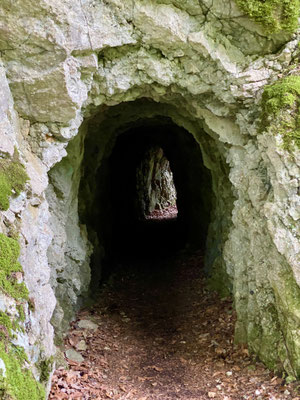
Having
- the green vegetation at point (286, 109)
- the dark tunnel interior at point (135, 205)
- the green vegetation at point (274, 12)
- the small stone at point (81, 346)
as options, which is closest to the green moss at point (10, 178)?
the small stone at point (81, 346)

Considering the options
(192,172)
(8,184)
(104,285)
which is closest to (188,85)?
(8,184)

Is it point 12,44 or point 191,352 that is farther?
point 191,352

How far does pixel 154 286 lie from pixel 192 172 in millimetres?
4144

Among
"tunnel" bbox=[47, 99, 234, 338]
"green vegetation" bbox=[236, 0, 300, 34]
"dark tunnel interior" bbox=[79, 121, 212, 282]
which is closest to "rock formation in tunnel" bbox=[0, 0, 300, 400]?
"green vegetation" bbox=[236, 0, 300, 34]

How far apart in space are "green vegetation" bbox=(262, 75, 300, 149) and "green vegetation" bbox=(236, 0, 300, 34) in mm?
677

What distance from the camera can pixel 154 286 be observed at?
29.7ft

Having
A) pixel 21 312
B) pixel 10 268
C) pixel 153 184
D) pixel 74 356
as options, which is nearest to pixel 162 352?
pixel 74 356

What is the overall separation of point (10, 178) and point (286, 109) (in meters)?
3.45

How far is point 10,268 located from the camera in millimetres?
3434

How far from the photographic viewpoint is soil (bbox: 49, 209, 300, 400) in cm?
470

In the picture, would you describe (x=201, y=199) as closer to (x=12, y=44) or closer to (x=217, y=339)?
(x=217, y=339)

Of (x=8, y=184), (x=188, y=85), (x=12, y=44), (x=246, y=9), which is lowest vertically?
(x=8, y=184)

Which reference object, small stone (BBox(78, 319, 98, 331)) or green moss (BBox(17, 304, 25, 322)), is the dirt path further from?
green moss (BBox(17, 304, 25, 322))

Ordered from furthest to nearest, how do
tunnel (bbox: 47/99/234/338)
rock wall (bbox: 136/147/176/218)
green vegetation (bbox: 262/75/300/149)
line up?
rock wall (bbox: 136/147/176/218) → tunnel (bbox: 47/99/234/338) → green vegetation (bbox: 262/75/300/149)
